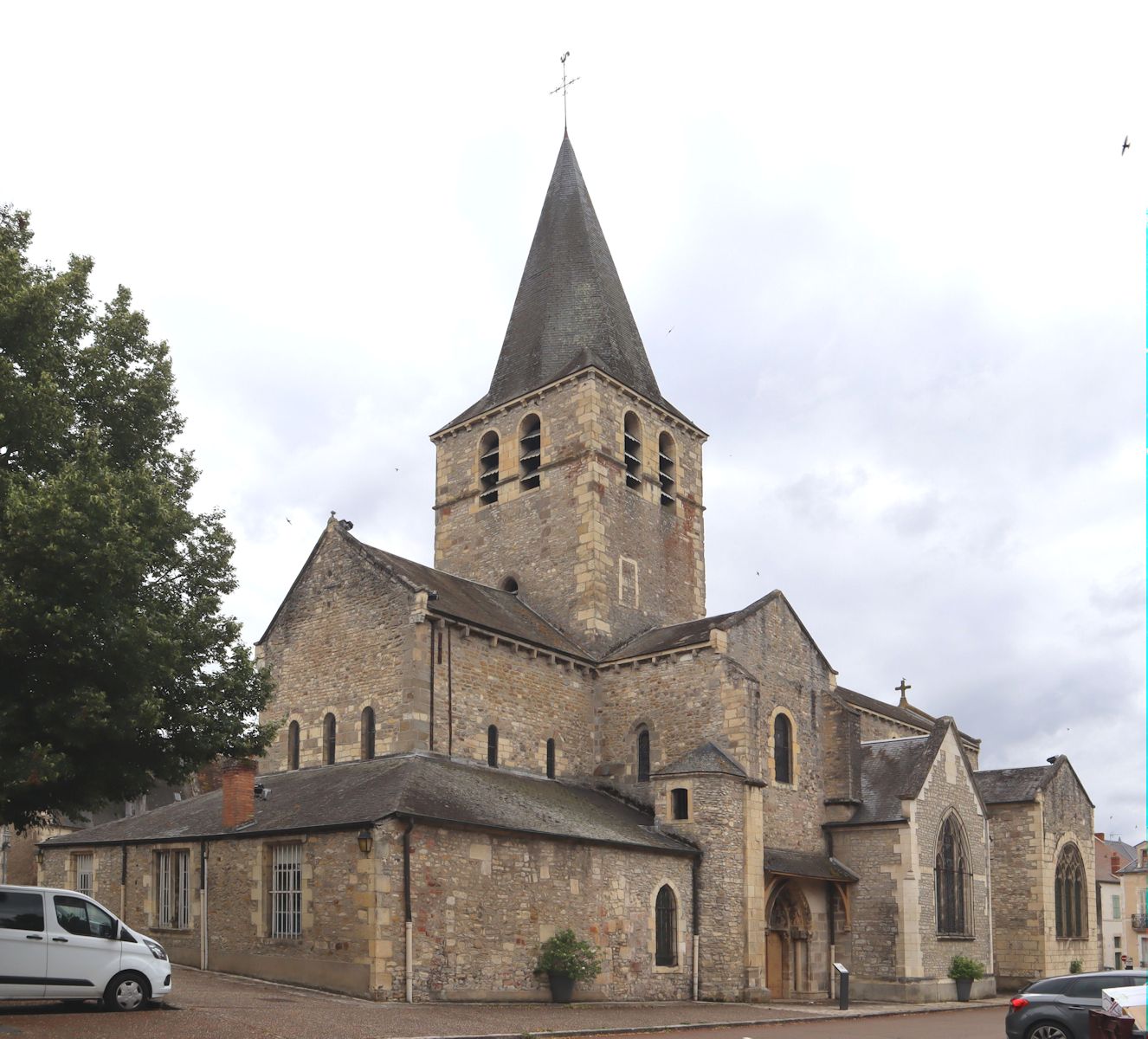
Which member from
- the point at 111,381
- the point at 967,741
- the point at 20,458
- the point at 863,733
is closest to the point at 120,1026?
the point at 20,458

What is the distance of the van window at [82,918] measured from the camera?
50.2 feet

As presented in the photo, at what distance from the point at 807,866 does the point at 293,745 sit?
12.8 meters

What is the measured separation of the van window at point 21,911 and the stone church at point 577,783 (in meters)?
6.15

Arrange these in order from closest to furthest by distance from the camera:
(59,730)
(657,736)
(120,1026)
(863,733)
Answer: (120,1026), (59,730), (657,736), (863,733)

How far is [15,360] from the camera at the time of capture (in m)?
16.3

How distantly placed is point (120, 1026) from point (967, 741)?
113 feet

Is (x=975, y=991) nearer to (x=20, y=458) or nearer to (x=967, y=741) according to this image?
(x=967, y=741)

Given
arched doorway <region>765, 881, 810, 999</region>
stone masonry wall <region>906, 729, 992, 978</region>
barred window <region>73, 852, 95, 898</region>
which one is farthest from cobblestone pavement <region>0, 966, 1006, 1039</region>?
stone masonry wall <region>906, 729, 992, 978</region>

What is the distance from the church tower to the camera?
3250 cm

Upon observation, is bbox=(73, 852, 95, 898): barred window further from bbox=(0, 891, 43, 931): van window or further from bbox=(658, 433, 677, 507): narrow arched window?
bbox=(658, 433, 677, 507): narrow arched window

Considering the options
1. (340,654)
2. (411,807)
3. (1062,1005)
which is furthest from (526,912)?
A: (1062,1005)

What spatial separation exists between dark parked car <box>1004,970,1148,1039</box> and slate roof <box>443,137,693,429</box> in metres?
21.0

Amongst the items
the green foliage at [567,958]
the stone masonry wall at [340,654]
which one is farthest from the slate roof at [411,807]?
the green foliage at [567,958]

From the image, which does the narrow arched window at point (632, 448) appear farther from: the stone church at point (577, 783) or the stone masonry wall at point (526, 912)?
the stone masonry wall at point (526, 912)
